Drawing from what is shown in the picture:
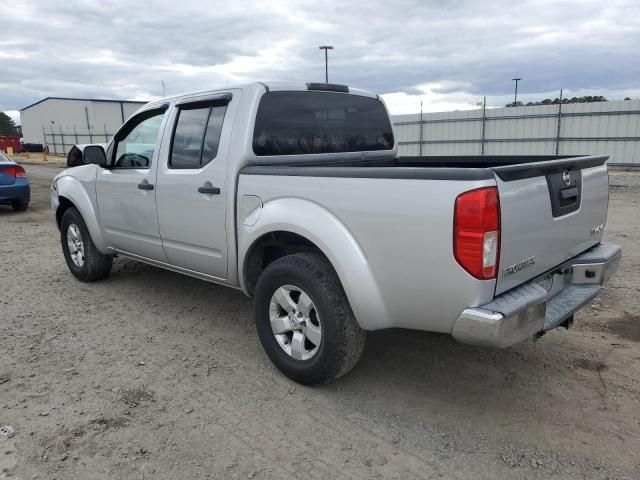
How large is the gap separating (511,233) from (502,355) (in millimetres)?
1496

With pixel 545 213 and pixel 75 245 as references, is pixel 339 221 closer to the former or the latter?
pixel 545 213

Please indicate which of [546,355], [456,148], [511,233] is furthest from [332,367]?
[456,148]

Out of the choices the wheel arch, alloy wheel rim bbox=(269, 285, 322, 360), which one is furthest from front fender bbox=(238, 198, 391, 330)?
the wheel arch

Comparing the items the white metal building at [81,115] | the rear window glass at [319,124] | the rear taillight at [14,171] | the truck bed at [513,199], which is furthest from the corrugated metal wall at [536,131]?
the white metal building at [81,115]

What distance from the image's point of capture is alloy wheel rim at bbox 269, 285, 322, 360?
3.23m

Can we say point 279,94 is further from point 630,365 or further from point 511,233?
point 630,365

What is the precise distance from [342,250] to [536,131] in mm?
19646

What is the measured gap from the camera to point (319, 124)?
4.17 metres


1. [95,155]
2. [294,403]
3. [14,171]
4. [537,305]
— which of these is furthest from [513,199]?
[14,171]

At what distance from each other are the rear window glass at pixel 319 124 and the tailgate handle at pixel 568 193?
1.86m

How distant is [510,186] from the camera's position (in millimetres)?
2566

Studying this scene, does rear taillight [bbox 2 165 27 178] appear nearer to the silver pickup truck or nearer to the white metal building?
the silver pickup truck

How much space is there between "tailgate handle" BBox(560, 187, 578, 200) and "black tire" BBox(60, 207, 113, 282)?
4513 mm

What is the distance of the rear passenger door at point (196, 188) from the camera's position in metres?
3.79
